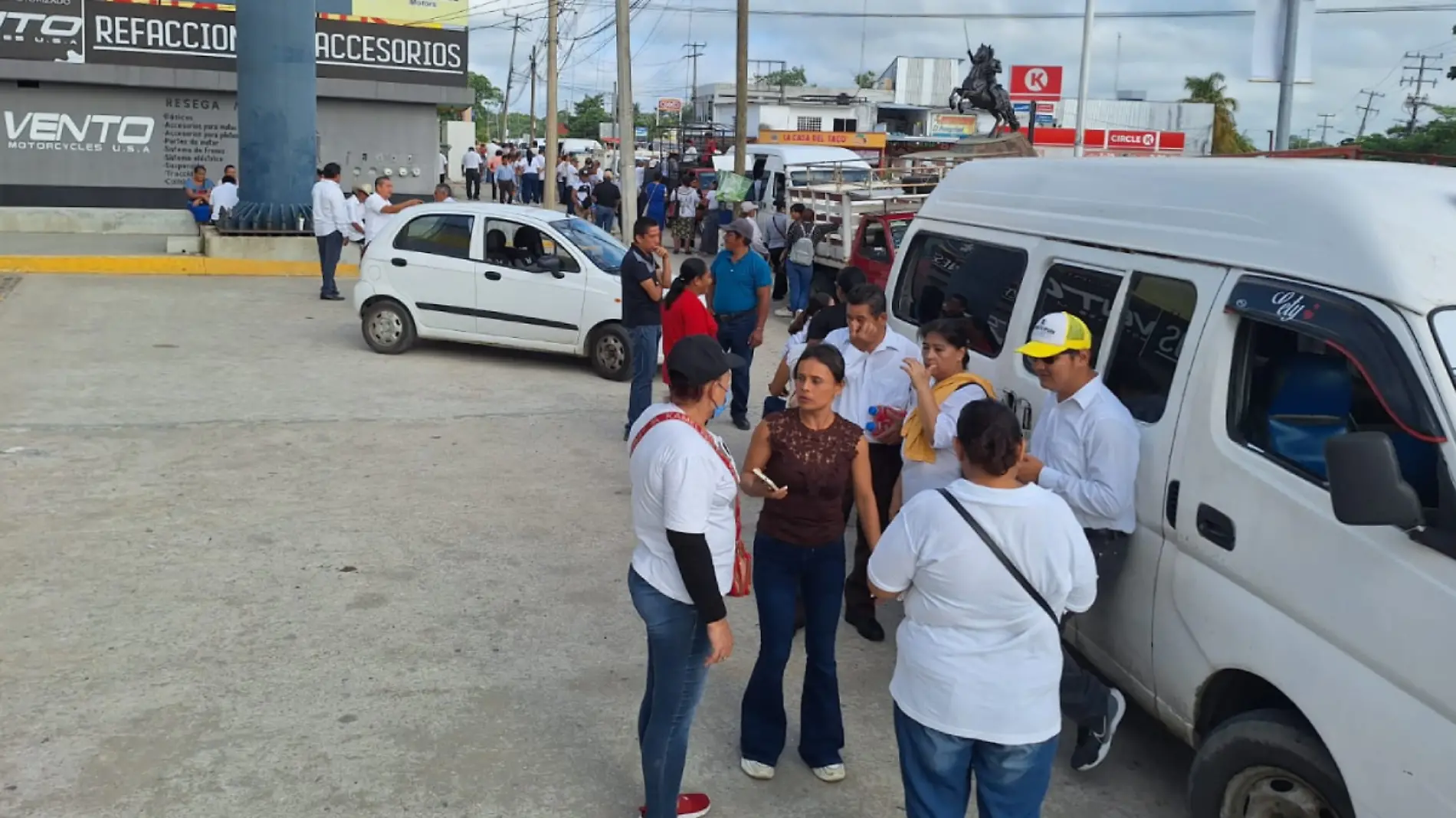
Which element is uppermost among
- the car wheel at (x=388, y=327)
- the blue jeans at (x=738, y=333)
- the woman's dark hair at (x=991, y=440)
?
the woman's dark hair at (x=991, y=440)

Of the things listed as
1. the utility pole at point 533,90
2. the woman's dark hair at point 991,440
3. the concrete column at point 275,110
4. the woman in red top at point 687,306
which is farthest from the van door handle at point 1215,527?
the utility pole at point 533,90

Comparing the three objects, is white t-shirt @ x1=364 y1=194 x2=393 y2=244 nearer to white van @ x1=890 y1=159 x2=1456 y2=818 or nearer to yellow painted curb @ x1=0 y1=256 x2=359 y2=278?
yellow painted curb @ x1=0 y1=256 x2=359 y2=278

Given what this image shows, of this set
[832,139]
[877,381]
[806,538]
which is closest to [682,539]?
[806,538]

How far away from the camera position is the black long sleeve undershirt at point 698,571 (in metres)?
3.56

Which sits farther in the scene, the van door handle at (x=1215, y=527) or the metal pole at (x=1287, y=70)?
the metal pole at (x=1287, y=70)

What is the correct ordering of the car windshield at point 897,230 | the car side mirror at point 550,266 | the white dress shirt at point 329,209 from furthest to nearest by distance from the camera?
the white dress shirt at point 329,209
the car windshield at point 897,230
the car side mirror at point 550,266

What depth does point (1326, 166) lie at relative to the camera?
3.81 m

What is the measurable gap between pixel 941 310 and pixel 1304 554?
324 centimetres

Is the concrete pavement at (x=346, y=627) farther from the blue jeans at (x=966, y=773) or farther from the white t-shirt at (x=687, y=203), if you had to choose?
the white t-shirt at (x=687, y=203)

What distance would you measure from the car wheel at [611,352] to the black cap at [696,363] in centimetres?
814

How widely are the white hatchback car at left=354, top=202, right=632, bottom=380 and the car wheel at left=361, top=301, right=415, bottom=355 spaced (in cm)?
2

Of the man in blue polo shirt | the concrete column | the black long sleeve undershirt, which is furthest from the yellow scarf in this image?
the concrete column

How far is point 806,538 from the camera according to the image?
425cm

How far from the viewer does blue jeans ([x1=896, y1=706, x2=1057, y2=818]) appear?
3.29 metres
